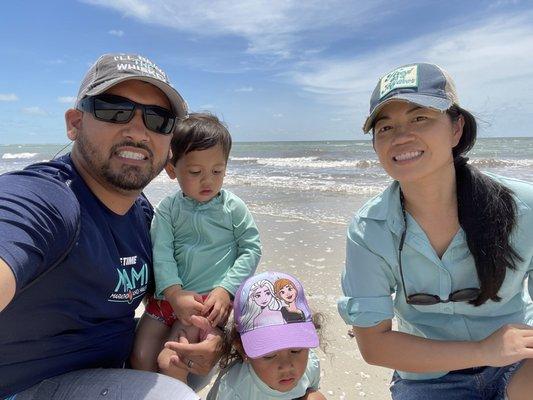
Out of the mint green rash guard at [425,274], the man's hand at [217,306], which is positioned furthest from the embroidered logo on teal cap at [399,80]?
the man's hand at [217,306]

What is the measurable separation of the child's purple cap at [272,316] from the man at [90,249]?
9.8 inches

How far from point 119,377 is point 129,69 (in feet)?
4.83

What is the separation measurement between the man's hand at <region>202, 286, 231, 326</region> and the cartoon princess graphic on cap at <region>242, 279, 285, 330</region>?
0.19 meters

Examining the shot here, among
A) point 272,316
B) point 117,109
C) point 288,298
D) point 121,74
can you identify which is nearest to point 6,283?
point 117,109

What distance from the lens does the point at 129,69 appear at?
2.00 metres

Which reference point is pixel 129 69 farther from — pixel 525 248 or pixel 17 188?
pixel 525 248

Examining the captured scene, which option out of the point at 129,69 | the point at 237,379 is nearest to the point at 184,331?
the point at 237,379

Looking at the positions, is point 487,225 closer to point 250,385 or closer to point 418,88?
point 418,88

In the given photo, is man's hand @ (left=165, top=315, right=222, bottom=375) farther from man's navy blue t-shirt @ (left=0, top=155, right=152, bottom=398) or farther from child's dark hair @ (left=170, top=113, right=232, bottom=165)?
child's dark hair @ (left=170, top=113, right=232, bottom=165)

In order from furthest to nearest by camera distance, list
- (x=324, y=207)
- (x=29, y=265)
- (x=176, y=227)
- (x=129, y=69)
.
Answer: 1. (x=324, y=207)
2. (x=176, y=227)
3. (x=129, y=69)
4. (x=29, y=265)

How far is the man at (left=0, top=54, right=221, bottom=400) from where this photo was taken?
159cm

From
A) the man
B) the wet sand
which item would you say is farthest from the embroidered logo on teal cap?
the wet sand

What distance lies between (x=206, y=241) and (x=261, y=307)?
663 mm

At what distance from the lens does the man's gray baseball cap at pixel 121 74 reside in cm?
196
